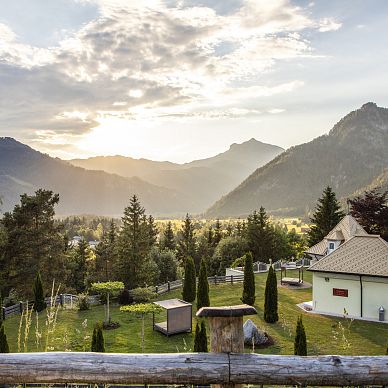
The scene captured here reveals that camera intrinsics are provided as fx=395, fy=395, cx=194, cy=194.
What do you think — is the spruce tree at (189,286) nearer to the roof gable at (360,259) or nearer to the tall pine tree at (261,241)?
the roof gable at (360,259)

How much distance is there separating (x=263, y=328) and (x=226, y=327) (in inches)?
855

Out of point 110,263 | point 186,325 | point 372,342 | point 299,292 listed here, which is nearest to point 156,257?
point 110,263

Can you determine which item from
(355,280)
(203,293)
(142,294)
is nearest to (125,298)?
(142,294)

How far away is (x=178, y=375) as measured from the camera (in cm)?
355

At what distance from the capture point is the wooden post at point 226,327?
3.62 metres

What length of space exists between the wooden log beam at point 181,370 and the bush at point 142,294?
88.5 feet

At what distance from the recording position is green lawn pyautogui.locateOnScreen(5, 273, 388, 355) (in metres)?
20.0

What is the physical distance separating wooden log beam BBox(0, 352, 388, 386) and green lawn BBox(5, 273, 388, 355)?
48.4 feet

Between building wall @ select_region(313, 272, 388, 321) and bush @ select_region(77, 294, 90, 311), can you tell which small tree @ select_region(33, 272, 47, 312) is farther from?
building wall @ select_region(313, 272, 388, 321)

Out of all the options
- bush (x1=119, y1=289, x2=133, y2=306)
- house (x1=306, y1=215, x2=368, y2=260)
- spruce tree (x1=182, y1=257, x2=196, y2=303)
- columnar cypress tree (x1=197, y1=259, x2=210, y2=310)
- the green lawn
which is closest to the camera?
the green lawn

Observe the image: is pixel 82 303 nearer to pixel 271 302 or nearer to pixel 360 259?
pixel 271 302

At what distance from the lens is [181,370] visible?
139 inches

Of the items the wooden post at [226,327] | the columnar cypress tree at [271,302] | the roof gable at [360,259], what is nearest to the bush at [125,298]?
the columnar cypress tree at [271,302]

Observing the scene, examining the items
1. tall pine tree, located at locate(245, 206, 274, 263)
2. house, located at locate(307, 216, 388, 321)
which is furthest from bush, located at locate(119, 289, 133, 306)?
tall pine tree, located at locate(245, 206, 274, 263)
